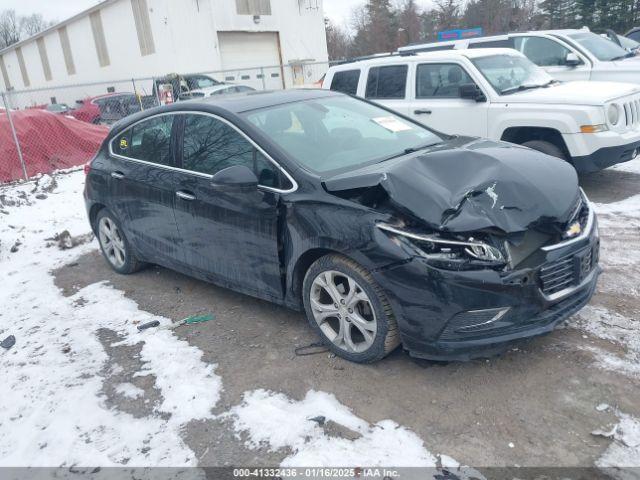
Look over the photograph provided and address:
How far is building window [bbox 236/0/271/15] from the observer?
1147 inches

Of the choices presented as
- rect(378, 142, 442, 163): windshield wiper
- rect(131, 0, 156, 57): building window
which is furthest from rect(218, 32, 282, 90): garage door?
rect(378, 142, 442, 163): windshield wiper

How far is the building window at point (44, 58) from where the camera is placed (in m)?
41.2

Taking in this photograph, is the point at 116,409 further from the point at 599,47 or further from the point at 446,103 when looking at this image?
the point at 599,47

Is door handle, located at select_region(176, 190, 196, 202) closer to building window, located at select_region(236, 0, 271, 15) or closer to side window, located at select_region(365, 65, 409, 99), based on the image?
side window, located at select_region(365, 65, 409, 99)

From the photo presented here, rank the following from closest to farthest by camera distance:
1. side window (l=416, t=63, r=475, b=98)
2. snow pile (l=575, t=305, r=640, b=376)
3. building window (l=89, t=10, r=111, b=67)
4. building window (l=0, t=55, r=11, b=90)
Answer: snow pile (l=575, t=305, r=640, b=376) < side window (l=416, t=63, r=475, b=98) < building window (l=89, t=10, r=111, b=67) < building window (l=0, t=55, r=11, b=90)

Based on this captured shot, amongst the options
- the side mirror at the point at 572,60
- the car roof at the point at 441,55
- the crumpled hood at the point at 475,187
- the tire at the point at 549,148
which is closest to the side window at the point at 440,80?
the car roof at the point at 441,55

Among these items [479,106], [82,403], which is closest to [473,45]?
[479,106]

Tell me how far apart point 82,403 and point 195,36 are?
2717 centimetres

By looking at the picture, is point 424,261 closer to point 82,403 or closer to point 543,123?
point 82,403

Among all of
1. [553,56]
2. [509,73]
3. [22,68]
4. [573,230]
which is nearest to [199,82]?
[553,56]

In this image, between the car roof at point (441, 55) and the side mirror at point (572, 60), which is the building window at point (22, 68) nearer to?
the car roof at point (441, 55)

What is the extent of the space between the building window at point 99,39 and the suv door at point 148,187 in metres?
32.4

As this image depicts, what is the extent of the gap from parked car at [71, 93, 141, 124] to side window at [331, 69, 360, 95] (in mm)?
12374

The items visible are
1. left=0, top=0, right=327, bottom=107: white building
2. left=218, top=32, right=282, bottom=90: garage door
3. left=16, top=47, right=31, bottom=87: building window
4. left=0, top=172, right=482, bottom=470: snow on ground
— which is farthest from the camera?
left=16, top=47, right=31, bottom=87: building window
